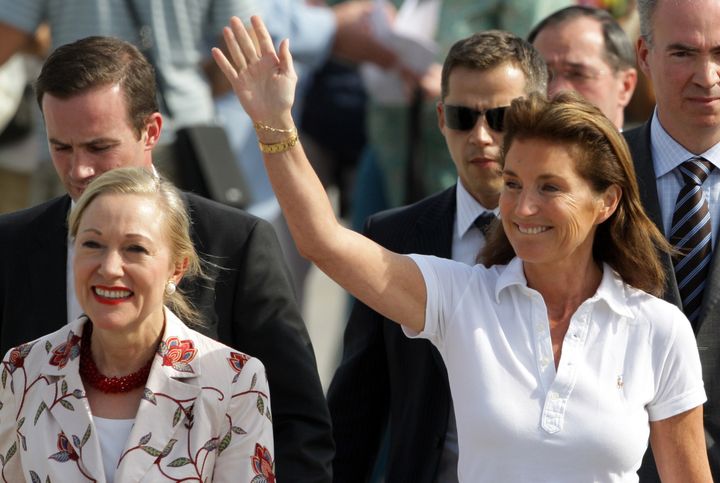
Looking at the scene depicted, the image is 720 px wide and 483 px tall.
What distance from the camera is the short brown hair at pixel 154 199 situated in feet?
13.5

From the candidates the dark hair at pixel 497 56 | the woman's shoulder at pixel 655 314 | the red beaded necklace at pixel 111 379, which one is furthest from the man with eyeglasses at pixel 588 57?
the red beaded necklace at pixel 111 379

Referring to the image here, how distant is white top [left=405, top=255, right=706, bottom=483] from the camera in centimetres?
397

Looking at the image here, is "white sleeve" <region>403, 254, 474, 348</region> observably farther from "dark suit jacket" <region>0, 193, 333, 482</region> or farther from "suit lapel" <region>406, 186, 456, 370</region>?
"suit lapel" <region>406, 186, 456, 370</region>

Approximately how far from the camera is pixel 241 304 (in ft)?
14.9

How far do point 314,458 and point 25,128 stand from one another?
320 cm

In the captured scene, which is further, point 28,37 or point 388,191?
point 388,191

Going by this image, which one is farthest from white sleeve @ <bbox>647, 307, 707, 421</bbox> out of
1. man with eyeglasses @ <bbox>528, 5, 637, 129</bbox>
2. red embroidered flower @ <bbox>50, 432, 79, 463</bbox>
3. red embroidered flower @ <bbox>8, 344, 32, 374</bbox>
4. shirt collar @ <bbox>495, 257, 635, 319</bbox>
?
man with eyeglasses @ <bbox>528, 5, 637, 129</bbox>

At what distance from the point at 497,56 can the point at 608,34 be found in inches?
46.1

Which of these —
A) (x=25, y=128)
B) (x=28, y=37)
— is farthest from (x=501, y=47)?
(x=25, y=128)

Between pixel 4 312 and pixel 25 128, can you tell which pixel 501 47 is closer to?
pixel 4 312

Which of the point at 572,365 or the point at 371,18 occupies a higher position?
the point at 371,18

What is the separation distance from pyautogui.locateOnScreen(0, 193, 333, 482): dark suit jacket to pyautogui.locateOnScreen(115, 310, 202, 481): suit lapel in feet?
1.32

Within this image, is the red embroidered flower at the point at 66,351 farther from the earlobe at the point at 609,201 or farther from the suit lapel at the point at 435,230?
the earlobe at the point at 609,201

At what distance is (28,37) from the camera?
20.9ft
